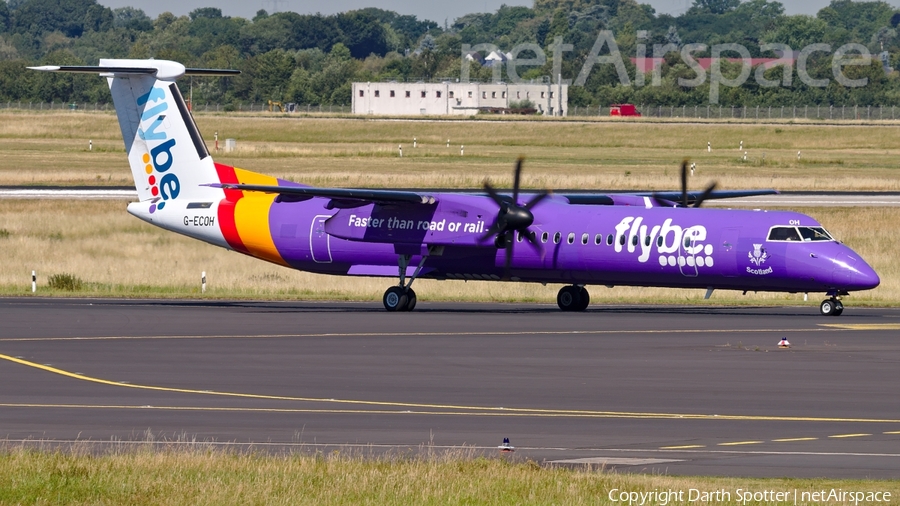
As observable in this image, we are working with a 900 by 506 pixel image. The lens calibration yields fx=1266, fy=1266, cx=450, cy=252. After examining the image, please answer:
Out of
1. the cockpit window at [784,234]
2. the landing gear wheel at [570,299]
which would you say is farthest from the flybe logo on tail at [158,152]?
the cockpit window at [784,234]

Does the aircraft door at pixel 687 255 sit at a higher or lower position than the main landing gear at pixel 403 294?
higher

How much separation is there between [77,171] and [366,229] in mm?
49779

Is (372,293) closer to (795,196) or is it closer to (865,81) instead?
(795,196)

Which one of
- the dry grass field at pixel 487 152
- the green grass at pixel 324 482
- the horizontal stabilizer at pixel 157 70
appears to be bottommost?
the dry grass field at pixel 487 152

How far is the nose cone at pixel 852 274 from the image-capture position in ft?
99.7

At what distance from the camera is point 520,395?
1997cm

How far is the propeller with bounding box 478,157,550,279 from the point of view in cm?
3275

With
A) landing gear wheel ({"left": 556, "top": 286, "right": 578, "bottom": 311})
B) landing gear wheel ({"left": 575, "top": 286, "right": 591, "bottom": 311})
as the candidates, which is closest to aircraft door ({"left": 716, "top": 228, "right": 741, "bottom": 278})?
landing gear wheel ({"left": 575, "top": 286, "right": 591, "bottom": 311})

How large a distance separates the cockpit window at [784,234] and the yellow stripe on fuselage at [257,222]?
542 inches

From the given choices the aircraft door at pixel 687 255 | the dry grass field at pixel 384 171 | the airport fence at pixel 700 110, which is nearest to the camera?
the aircraft door at pixel 687 255

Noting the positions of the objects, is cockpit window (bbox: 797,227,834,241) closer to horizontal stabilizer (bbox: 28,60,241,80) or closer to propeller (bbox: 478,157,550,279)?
propeller (bbox: 478,157,550,279)

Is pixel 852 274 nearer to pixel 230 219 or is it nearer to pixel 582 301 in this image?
pixel 582 301

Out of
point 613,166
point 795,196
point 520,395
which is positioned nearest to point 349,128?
point 613,166

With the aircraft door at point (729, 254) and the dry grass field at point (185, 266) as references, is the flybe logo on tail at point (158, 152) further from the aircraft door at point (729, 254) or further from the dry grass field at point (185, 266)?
the aircraft door at point (729, 254)
